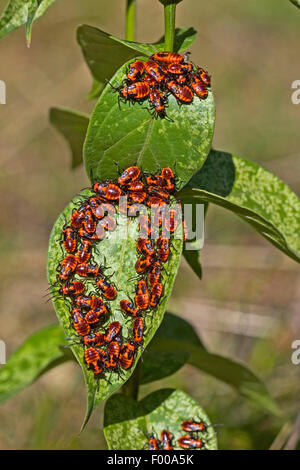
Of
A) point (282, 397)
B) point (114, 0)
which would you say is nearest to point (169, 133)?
point (282, 397)

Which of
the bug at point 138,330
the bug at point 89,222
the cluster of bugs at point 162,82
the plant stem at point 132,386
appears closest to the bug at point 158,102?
the cluster of bugs at point 162,82

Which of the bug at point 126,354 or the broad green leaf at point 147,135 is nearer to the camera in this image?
the bug at point 126,354

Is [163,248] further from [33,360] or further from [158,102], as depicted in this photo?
[33,360]

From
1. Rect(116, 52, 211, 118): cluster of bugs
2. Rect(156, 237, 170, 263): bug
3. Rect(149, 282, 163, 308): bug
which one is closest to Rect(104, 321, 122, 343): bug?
Rect(149, 282, 163, 308): bug

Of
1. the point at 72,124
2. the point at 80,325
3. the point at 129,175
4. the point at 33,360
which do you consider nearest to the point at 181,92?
the point at 129,175

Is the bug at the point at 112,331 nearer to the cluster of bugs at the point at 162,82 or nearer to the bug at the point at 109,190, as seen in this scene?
the bug at the point at 109,190
